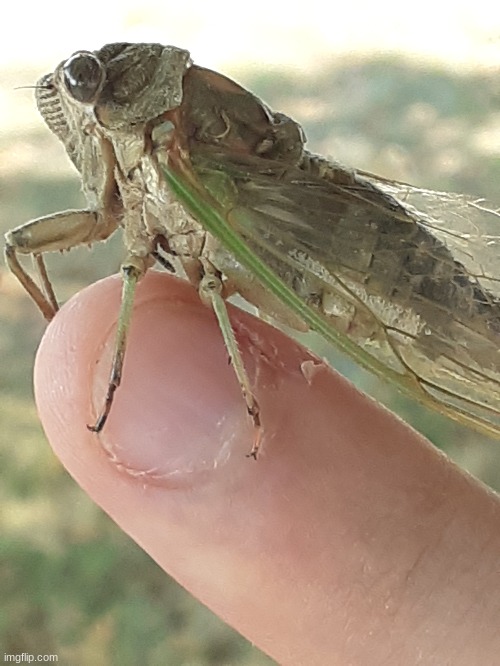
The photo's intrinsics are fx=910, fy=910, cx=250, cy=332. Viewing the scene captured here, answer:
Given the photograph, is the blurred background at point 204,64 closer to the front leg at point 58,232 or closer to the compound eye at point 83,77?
the front leg at point 58,232

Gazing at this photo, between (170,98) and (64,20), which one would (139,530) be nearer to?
(170,98)

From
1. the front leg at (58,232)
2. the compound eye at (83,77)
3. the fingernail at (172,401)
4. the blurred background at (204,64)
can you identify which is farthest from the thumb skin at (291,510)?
the blurred background at (204,64)

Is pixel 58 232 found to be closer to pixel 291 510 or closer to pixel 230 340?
pixel 230 340

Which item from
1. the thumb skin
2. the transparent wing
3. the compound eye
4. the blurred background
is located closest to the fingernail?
the thumb skin

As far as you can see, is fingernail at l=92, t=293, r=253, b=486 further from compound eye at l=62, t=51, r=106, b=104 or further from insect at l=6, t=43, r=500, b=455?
compound eye at l=62, t=51, r=106, b=104

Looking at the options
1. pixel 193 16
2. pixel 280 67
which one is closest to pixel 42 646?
pixel 280 67

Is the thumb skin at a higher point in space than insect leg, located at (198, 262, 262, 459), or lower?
lower

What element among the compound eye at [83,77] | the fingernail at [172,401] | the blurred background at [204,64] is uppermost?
the compound eye at [83,77]
